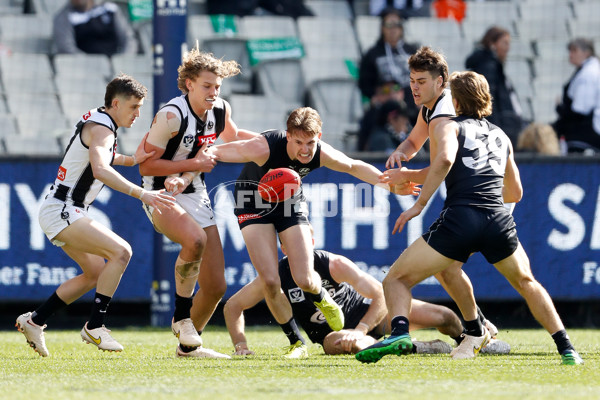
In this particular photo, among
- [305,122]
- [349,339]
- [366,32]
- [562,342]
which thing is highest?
[366,32]

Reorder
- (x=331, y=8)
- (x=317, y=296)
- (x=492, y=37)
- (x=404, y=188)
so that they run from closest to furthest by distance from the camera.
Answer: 1. (x=317, y=296)
2. (x=404, y=188)
3. (x=492, y=37)
4. (x=331, y=8)

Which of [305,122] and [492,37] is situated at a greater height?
[492,37]

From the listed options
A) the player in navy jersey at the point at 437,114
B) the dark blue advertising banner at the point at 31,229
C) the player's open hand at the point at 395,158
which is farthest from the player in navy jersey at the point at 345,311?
the dark blue advertising banner at the point at 31,229

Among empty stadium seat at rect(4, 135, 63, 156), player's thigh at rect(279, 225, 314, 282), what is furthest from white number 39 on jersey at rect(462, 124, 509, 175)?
empty stadium seat at rect(4, 135, 63, 156)

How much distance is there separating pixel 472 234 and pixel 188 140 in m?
2.16

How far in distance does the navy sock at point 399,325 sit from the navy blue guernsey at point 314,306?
127 cm

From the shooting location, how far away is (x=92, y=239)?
7.04 meters

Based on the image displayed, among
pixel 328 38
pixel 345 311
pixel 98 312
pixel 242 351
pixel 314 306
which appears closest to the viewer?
pixel 98 312

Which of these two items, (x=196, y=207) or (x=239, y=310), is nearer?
(x=196, y=207)

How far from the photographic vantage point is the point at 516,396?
4867mm

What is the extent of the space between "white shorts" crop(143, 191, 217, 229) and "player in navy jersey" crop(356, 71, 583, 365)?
1.60m

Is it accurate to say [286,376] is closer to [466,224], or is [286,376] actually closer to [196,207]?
[466,224]

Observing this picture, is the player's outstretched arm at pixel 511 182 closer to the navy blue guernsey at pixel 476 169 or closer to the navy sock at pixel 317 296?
the navy blue guernsey at pixel 476 169

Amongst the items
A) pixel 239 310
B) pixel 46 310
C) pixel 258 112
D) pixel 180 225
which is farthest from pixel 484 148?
pixel 258 112
